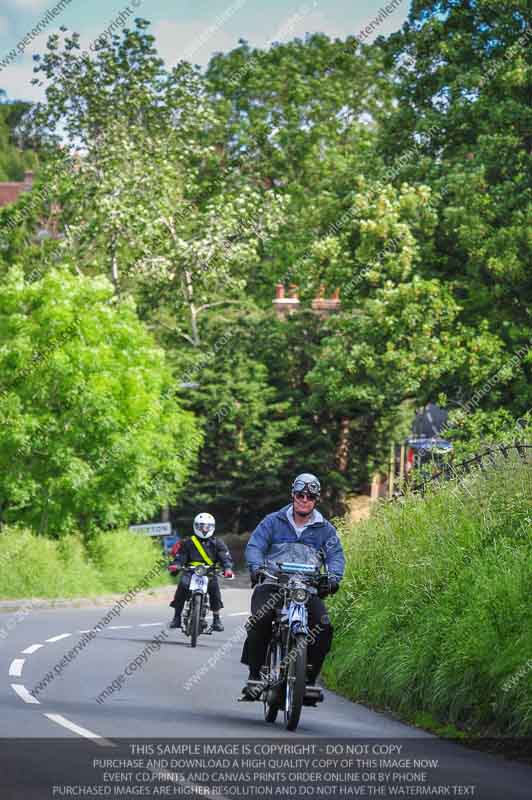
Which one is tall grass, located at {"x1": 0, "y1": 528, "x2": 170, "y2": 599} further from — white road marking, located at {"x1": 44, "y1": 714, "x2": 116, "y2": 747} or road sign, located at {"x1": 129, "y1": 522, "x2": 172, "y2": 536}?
white road marking, located at {"x1": 44, "y1": 714, "x2": 116, "y2": 747}

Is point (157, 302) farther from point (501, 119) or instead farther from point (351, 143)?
point (501, 119)

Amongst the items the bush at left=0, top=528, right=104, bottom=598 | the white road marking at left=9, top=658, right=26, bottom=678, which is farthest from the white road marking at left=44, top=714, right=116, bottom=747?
the bush at left=0, top=528, right=104, bottom=598

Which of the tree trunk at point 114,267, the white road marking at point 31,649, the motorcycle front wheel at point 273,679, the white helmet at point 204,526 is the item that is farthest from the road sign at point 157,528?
the motorcycle front wheel at point 273,679

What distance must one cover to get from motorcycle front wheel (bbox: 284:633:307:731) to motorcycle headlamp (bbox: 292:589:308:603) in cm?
27

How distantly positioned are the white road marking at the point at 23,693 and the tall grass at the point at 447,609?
10.5ft

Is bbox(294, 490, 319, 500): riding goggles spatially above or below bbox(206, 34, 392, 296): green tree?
below

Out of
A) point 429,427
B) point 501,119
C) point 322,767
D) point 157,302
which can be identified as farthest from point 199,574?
point 157,302

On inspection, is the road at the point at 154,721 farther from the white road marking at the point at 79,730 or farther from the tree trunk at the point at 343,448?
the tree trunk at the point at 343,448

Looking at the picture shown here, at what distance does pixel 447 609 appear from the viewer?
45.3 ft

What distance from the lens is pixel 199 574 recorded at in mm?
21844

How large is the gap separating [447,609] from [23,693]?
421cm

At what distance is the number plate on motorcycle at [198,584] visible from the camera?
857 inches

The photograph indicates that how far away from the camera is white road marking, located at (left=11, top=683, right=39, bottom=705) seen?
14.2 m

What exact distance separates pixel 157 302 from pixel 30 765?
46878 mm
